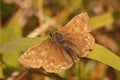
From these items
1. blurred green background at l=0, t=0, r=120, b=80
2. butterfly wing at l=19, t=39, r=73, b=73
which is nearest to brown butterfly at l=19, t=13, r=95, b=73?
butterfly wing at l=19, t=39, r=73, b=73

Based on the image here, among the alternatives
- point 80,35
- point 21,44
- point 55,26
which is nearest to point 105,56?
point 80,35

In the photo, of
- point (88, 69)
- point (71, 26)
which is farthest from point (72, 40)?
point (88, 69)

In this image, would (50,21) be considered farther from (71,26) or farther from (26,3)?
(71,26)

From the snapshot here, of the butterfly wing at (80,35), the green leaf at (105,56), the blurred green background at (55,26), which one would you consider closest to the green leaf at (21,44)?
the blurred green background at (55,26)

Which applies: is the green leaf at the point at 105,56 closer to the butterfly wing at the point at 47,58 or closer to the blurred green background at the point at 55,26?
the butterfly wing at the point at 47,58

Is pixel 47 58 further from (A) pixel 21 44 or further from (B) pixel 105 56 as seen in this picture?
(B) pixel 105 56

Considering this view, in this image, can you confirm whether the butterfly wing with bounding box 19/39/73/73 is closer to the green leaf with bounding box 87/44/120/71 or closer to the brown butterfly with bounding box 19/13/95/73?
the brown butterfly with bounding box 19/13/95/73
